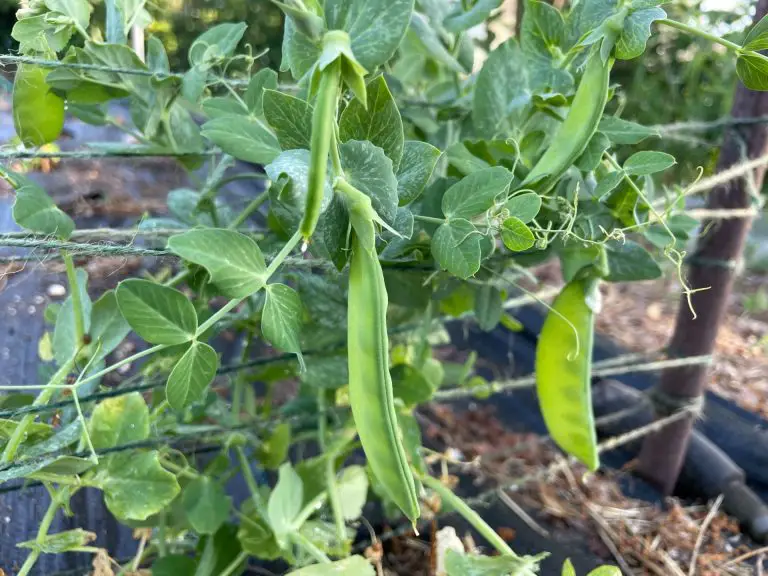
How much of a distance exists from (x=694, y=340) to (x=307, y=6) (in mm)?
718

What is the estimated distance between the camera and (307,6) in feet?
1.25

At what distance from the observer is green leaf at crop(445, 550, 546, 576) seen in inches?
19.9

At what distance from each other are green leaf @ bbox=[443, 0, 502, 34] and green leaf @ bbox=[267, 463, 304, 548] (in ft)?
1.47

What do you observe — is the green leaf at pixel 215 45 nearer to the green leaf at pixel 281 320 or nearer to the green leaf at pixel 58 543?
the green leaf at pixel 281 320

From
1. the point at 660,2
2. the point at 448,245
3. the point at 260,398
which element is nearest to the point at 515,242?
the point at 448,245

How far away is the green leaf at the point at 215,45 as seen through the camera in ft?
1.68

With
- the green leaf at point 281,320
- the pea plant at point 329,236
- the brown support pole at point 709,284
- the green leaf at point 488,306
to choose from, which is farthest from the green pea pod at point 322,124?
the brown support pole at point 709,284

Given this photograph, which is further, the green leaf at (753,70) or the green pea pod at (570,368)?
the green pea pod at (570,368)

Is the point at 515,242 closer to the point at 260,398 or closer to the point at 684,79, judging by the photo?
the point at 260,398

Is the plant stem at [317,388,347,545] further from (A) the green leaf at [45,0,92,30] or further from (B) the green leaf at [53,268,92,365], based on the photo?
(A) the green leaf at [45,0,92,30]

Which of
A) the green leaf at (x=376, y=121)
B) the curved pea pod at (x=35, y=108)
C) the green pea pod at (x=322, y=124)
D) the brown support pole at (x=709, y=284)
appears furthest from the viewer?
the brown support pole at (x=709, y=284)

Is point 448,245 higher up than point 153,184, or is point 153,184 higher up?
point 448,245

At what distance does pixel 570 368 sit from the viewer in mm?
586

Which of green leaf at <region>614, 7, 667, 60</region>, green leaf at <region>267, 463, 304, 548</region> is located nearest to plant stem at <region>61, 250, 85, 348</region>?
green leaf at <region>267, 463, 304, 548</region>
